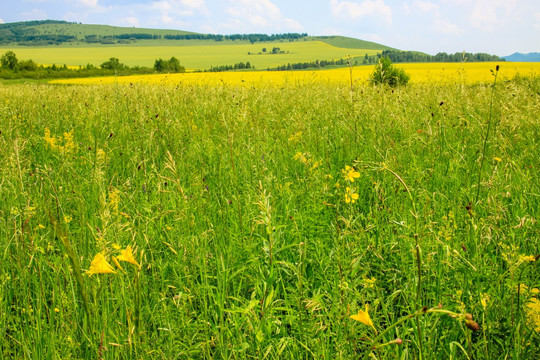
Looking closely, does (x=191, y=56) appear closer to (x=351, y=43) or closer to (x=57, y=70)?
(x=57, y=70)

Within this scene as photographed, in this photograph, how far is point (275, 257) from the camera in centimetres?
187

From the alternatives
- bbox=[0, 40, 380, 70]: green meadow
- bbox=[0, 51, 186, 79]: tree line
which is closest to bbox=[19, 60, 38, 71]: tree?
bbox=[0, 51, 186, 79]: tree line

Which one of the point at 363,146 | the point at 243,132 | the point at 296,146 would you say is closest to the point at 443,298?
the point at 363,146

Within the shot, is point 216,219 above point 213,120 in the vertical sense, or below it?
below

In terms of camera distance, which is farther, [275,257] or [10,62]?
[10,62]

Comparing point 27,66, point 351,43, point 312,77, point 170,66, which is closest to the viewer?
point 312,77

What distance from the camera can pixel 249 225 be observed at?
204 cm

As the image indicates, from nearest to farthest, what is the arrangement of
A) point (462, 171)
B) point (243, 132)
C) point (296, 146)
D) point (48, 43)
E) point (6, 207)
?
1. point (6, 207)
2. point (462, 171)
3. point (296, 146)
4. point (243, 132)
5. point (48, 43)

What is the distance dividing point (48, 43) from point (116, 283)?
575 feet

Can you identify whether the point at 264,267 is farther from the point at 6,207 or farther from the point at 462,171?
the point at 462,171

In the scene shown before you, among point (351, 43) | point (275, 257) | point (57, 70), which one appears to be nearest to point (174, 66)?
point (57, 70)

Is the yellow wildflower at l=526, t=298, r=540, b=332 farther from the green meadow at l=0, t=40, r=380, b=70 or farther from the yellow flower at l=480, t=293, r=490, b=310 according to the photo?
the green meadow at l=0, t=40, r=380, b=70

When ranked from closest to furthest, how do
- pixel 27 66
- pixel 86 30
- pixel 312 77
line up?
1. pixel 312 77
2. pixel 27 66
3. pixel 86 30

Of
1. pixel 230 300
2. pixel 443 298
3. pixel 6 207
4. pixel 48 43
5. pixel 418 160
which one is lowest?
pixel 230 300
